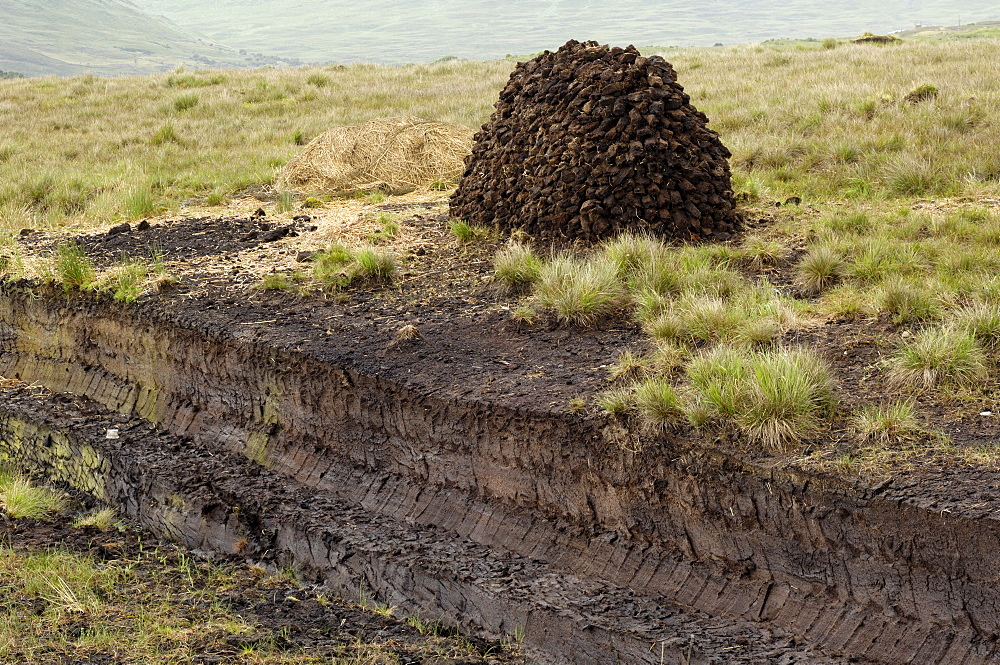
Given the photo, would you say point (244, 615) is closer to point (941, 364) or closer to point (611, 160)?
point (941, 364)

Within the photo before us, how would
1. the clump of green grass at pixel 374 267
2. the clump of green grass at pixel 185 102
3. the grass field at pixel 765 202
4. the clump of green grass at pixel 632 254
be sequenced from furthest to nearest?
the clump of green grass at pixel 185 102, the clump of green grass at pixel 374 267, the clump of green grass at pixel 632 254, the grass field at pixel 765 202

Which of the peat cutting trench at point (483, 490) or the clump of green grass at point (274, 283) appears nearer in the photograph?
the peat cutting trench at point (483, 490)

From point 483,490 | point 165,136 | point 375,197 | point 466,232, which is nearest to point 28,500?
point 483,490

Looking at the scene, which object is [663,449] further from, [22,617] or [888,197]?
[888,197]

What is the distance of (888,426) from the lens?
3.72 meters

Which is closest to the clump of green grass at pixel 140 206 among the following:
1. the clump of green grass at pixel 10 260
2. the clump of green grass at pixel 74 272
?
the clump of green grass at pixel 10 260

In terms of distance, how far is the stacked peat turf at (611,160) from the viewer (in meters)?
6.28

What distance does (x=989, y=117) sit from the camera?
8656 millimetres

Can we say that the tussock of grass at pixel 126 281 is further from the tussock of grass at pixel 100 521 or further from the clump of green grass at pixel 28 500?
the tussock of grass at pixel 100 521

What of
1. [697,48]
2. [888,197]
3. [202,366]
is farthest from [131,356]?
[697,48]

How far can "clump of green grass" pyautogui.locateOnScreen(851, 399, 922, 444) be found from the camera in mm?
3693

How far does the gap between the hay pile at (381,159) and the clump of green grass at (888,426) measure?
6.21 meters

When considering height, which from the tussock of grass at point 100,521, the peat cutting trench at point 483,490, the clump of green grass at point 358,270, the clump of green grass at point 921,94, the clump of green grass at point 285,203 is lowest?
the tussock of grass at point 100,521

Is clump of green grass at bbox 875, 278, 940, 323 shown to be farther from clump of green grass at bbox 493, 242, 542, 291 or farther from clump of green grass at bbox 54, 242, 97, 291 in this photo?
clump of green grass at bbox 54, 242, 97, 291
